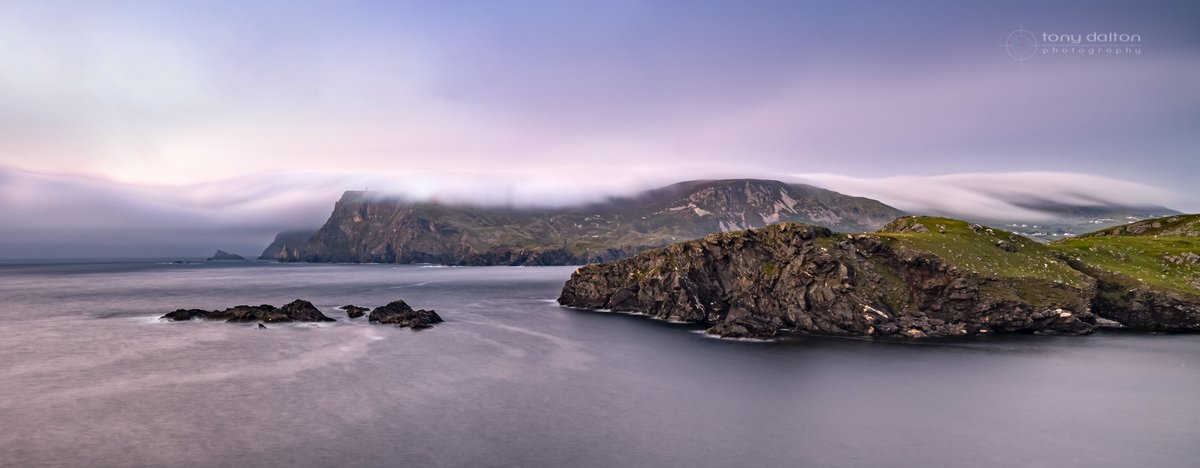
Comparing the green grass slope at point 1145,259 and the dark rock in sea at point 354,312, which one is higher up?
the green grass slope at point 1145,259

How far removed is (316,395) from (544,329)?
53.0 meters

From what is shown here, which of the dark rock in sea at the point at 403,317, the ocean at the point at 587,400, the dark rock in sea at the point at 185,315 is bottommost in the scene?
the ocean at the point at 587,400

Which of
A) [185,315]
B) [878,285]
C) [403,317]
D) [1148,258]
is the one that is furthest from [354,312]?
[1148,258]

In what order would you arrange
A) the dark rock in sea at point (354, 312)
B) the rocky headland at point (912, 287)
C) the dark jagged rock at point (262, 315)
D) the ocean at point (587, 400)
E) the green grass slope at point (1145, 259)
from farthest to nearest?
the dark rock in sea at point (354, 312)
the dark jagged rock at point (262, 315)
the green grass slope at point (1145, 259)
the rocky headland at point (912, 287)
the ocean at point (587, 400)

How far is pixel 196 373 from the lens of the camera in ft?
234

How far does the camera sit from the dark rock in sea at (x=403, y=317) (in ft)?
369

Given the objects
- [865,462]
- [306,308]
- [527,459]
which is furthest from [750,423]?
[306,308]

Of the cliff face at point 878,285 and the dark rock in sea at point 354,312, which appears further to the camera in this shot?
the dark rock in sea at point 354,312

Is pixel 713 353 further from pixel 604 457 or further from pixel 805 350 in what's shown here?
pixel 604 457

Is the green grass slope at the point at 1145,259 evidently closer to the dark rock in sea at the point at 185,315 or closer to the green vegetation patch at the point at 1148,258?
the green vegetation patch at the point at 1148,258

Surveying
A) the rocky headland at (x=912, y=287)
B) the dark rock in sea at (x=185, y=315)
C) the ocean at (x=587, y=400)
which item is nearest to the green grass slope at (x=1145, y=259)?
the rocky headland at (x=912, y=287)

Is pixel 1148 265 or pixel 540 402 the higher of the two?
pixel 1148 265

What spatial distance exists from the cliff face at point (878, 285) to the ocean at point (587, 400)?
7.27 m

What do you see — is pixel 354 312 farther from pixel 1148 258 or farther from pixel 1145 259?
pixel 1148 258
